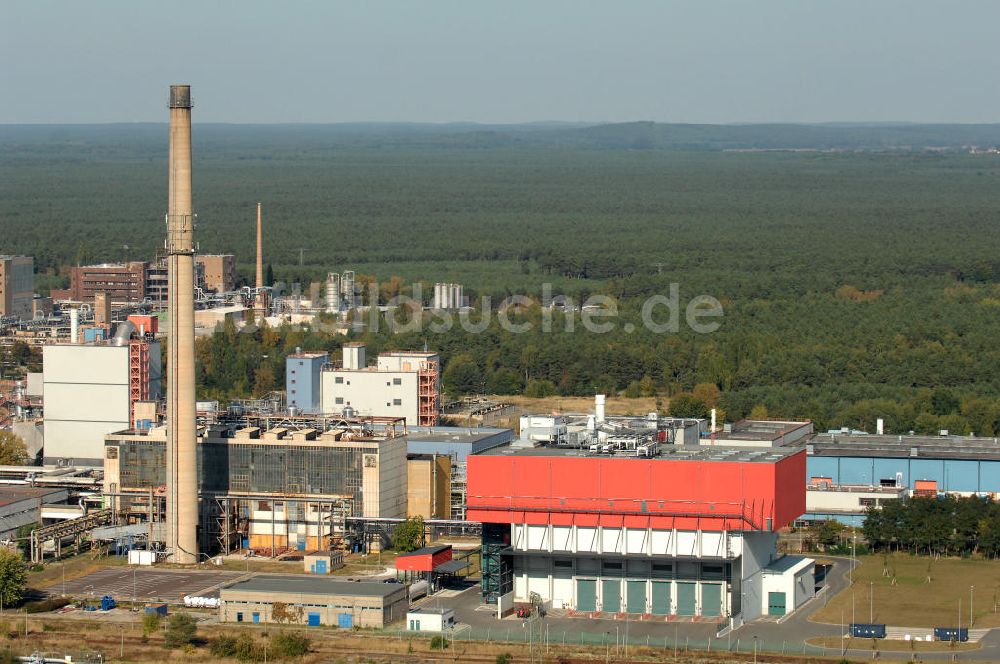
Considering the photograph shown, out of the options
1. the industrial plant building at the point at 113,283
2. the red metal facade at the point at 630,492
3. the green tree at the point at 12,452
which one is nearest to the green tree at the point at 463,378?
the green tree at the point at 12,452

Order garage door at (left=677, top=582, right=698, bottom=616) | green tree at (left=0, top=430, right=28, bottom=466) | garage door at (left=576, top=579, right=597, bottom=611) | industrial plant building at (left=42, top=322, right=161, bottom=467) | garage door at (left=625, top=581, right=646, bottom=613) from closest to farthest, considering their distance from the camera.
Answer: garage door at (left=677, top=582, right=698, bottom=616) < garage door at (left=625, top=581, right=646, bottom=613) < garage door at (left=576, top=579, right=597, bottom=611) < green tree at (left=0, top=430, right=28, bottom=466) < industrial plant building at (left=42, top=322, right=161, bottom=467)

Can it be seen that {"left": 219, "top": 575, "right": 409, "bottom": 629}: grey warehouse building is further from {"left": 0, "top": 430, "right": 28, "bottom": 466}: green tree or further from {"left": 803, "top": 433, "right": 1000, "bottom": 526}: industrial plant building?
{"left": 0, "top": 430, "right": 28, "bottom": 466}: green tree

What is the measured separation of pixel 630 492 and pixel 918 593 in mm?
8269

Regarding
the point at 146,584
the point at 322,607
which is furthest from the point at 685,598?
the point at 146,584

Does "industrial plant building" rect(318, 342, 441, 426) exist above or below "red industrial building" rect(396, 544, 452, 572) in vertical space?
above

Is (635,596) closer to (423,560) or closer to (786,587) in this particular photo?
(786,587)

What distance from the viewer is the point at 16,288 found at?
113m

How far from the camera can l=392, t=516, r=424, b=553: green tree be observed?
53812 mm

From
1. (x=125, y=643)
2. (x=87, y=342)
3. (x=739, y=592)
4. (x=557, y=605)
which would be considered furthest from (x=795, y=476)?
(x=87, y=342)

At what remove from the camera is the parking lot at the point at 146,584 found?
48406mm

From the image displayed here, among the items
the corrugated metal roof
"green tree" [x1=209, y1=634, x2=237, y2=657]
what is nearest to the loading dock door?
the corrugated metal roof

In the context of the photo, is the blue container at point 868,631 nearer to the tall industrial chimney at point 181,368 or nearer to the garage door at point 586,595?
the garage door at point 586,595

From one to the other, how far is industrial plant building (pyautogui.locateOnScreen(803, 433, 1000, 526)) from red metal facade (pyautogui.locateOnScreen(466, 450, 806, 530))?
1273cm

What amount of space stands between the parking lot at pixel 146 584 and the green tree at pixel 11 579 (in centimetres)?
145
